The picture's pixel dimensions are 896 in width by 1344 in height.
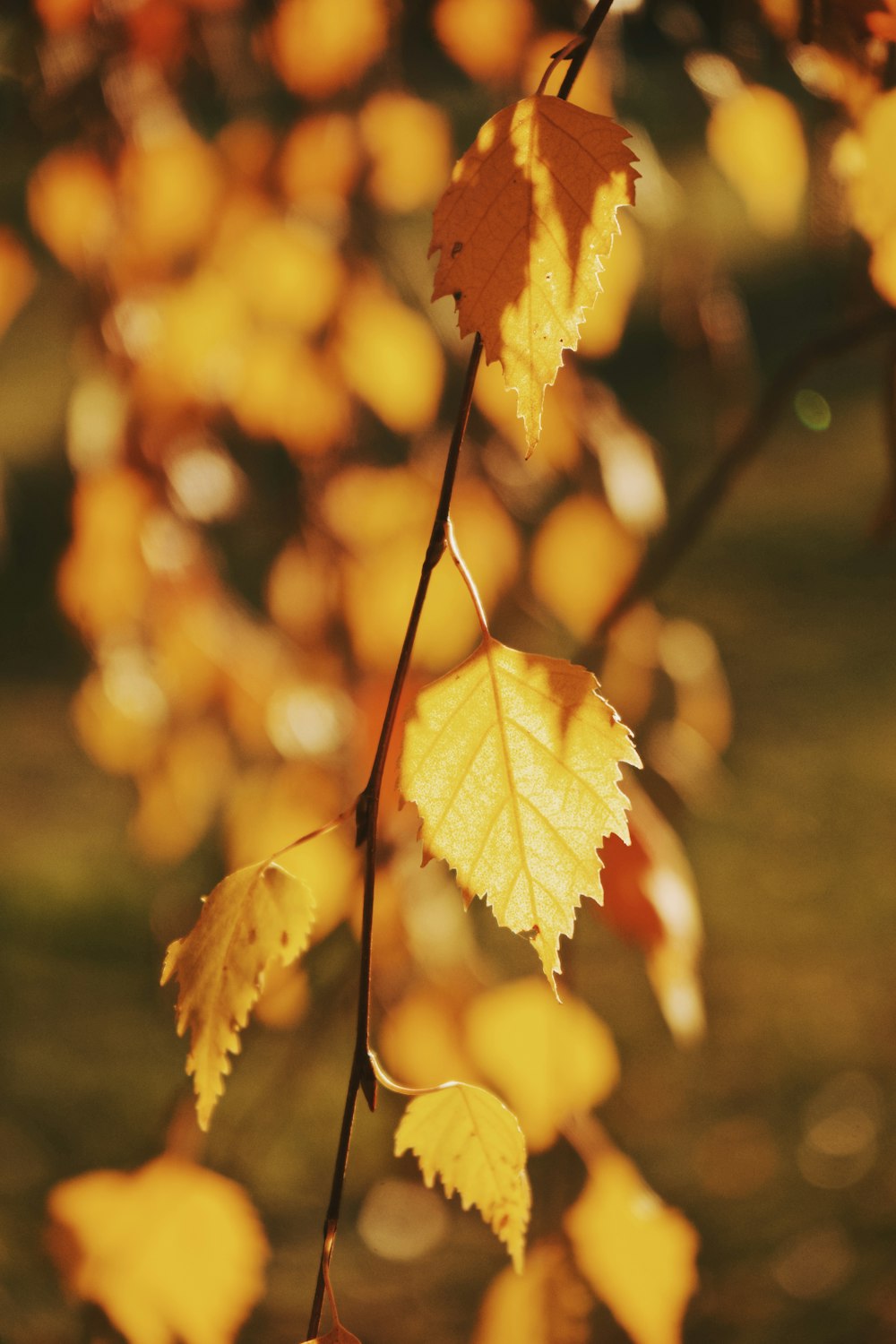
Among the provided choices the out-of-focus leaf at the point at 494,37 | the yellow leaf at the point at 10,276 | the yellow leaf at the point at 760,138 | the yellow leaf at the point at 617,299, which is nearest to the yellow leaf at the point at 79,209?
the yellow leaf at the point at 10,276

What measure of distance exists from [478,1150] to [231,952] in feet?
0.39

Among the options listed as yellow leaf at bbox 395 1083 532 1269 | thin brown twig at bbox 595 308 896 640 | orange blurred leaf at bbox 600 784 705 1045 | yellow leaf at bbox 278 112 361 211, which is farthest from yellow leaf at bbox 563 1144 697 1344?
yellow leaf at bbox 278 112 361 211

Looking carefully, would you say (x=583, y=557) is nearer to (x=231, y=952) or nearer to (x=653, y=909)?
(x=653, y=909)

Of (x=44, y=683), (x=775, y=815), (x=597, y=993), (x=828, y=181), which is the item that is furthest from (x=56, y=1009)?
(x=828, y=181)

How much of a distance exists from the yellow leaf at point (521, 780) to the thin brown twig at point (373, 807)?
17mm

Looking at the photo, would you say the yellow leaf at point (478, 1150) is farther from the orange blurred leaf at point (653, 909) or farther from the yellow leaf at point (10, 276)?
the yellow leaf at point (10, 276)

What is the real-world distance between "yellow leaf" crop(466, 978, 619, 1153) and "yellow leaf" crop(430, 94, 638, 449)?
720 mm

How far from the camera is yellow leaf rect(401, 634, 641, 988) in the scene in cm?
38

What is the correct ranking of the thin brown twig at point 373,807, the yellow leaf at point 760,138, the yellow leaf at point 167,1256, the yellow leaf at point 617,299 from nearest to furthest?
the thin brown twig at point 373,807, the yellow leaf at point 167,1256, the yellow leaf at point 760,138, the yellow leaf at point 617,299

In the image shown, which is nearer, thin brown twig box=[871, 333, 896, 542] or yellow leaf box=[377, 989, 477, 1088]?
thin brown twig box=[871, 333, 896, 542]

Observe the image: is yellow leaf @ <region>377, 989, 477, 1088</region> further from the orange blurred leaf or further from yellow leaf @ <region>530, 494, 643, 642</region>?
yellow leaf @ <region>530, 494, 643, 642</region>

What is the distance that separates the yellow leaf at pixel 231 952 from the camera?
41 cm

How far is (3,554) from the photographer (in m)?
3.04

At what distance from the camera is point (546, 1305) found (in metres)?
0.95
